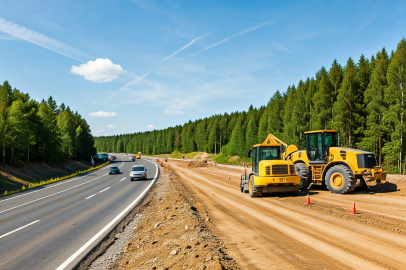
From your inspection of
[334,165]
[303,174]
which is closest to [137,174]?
[303,174]

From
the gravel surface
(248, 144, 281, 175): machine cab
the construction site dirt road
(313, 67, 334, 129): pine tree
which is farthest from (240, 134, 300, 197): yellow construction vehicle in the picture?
(313, 67, 334, 129): pine tree

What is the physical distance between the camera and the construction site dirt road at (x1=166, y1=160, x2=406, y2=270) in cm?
586

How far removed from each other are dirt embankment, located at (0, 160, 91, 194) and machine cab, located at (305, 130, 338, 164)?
2972 centimetres

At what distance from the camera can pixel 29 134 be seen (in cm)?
4844

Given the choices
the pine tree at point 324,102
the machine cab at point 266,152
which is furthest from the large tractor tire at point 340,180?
the pine tree at point 324,102

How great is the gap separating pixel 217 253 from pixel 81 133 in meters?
81.9

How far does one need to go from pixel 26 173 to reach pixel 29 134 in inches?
427

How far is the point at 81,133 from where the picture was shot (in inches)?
3140

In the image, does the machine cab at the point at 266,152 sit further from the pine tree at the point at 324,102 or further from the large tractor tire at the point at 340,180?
the pine tree at the point at 324,102

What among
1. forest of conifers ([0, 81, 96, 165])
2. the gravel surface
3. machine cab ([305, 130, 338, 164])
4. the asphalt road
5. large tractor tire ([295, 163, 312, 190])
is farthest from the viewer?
forest of conifers ([0, 81, 96, 165])

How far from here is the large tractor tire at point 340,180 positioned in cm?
1550

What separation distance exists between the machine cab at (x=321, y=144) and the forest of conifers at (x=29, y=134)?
138ft

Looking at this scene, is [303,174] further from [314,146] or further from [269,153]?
[269,153]

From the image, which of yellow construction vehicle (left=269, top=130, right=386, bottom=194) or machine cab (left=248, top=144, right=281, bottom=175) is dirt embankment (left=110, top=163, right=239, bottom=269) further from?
yellow construction vehicle (left=269, top=130, right=386, bottom=194)
